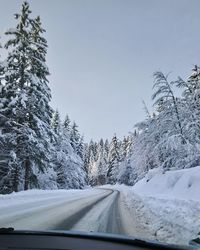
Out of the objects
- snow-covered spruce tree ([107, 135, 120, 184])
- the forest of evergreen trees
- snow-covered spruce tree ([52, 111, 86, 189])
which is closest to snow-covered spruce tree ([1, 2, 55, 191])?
the forest of evergreen trees

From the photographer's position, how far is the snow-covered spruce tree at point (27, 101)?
25.6 meters

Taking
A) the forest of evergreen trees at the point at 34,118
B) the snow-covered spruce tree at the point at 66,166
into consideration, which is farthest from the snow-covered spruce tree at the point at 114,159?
the forest of evergreen trees at the point at 34,118

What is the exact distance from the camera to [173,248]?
10.6 ft

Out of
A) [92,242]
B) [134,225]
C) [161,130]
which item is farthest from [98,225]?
[161,130]

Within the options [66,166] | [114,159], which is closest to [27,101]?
[66,166]

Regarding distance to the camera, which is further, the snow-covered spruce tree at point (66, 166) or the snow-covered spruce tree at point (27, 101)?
the snow-covered spruce tree at point (66, 166)

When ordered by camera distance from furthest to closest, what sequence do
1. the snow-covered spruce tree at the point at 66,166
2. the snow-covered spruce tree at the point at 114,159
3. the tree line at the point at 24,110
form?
1. the snow-covered spruce tree at the point at 114,159
2. the snow-covered spruce tree at the point at 66,166
3. the tree line at the point at 24,110

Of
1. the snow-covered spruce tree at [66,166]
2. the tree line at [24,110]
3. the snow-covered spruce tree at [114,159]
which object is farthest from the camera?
the snow-covered spruce tree at [114,159]

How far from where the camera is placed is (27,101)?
26266mm

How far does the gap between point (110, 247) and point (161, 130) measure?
90.3 ft

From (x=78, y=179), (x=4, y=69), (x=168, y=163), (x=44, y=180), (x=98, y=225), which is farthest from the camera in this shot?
(x=78, y=179)

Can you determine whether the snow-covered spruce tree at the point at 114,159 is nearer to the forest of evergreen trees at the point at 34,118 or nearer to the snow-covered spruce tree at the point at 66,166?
the snow-covered spruce tree at the point at 66,166

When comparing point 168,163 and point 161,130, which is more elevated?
point 161,130

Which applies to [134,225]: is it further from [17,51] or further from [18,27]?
[18,27]
